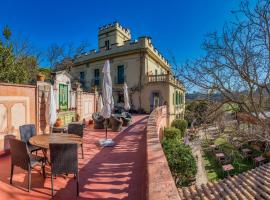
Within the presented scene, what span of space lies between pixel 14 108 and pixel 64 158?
12.5 feet

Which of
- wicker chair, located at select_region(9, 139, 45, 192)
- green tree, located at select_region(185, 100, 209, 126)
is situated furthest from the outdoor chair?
wicker chair, located at select_region(9, 139, 45, 192)

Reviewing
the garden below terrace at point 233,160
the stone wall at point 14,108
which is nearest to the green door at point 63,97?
the stone wall at point 14,108

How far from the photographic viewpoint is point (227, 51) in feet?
19.4

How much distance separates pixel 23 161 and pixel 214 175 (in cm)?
1491

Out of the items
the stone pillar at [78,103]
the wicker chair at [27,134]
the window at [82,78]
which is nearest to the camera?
the wicker chair at [27,134]

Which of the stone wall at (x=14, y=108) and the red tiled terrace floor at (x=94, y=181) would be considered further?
the stone wall at (x=14, y=108)

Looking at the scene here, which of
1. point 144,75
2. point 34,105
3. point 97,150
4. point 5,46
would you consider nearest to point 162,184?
point 97,150

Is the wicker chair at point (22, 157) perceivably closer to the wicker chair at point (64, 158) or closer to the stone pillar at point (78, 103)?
the wicker chair at point (64, 158)

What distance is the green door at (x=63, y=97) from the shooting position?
10668 mm

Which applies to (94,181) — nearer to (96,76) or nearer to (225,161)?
(225,161)

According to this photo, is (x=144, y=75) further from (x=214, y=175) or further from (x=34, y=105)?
(x=34, y=105)

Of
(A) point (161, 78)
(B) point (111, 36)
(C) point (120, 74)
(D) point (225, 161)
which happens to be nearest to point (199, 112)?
(D) point (225, 161)

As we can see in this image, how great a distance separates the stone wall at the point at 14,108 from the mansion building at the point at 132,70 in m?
14.4

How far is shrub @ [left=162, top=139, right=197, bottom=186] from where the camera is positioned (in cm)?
946
